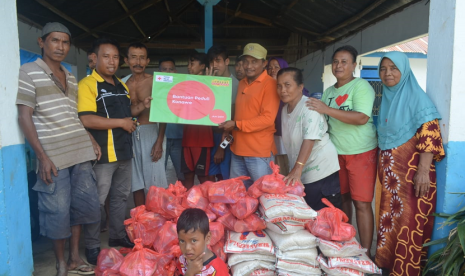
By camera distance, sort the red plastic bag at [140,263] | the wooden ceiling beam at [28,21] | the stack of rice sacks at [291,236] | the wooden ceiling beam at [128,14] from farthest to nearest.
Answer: the wooden ceiling beam at [128,14], the wooden ceiling beam at [28,21], the stack of rice sacks at [291,236], the red plastic bag at [140,263]

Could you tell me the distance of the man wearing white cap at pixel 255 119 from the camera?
303 cm

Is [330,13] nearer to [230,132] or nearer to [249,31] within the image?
[249,31]

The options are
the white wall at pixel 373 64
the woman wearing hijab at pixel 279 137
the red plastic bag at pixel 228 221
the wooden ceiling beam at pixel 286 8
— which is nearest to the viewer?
the red plastic bag at pixel 228 221

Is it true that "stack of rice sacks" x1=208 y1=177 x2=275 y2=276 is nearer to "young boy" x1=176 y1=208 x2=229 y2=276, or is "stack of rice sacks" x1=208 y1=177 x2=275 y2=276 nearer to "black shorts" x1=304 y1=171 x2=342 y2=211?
"young boy" x1=176 y1=208 x2=229 y2=276

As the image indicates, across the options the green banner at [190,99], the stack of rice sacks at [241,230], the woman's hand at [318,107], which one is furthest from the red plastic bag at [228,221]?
the woman's hand at [318,107]

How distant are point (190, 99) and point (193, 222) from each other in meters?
1.52

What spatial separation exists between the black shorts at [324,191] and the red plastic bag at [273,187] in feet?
0.87

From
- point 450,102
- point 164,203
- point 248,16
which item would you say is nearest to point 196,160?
point 164,203

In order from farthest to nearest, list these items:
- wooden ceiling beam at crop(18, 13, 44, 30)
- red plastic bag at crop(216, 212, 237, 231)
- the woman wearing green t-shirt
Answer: wooden ceiling beam at crop(18, 13, 44, 30) < the woman wearing green t-shirt < red plastic bag at crop(216, 212, 237, 231)

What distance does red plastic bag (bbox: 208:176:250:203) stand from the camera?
103 inches

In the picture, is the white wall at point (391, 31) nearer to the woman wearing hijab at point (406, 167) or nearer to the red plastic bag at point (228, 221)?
the woman wearing hijab at point (406, 167)

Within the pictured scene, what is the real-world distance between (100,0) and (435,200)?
25.9ft

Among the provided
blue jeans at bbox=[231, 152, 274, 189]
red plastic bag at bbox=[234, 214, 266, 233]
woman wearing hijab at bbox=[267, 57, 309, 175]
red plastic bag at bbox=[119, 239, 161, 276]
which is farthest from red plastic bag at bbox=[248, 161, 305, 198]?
woman wearing hijab at bbox=[267, 57, 309, 175]

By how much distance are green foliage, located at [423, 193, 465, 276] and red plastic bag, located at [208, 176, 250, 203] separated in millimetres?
1483
